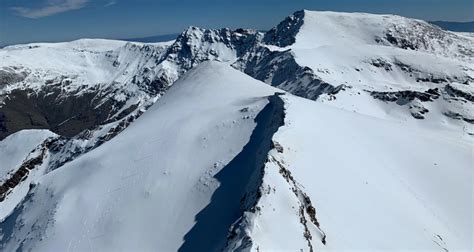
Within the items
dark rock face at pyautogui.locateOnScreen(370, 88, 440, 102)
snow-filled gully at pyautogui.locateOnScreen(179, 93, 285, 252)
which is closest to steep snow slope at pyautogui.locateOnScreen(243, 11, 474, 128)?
dark rock face at pyautogui.locateOnScreen(370, 88, 440, 102)

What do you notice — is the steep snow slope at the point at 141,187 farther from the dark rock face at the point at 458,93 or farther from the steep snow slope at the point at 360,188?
the dark rock face at the point at 458,93

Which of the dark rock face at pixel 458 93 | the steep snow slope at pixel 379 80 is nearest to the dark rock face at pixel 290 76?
the steep snow slope at pixel 379 80

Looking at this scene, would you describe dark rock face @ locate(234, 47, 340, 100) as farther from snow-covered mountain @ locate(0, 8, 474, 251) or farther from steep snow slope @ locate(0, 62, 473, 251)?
steep snow slope @ locate(0, 62, 473, 251)

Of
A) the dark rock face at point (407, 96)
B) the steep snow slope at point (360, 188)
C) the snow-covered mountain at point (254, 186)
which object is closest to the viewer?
the steep snow slope at point (360, 188)

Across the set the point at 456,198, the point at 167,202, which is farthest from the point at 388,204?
the point at 167,202

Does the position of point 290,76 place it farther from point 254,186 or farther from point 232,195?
point 254,186

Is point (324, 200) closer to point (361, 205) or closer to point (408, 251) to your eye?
point (361, 205)
